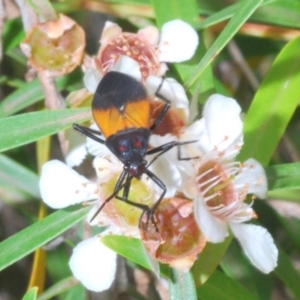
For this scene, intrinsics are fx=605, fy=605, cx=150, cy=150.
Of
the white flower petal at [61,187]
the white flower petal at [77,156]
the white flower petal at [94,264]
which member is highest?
the white flower petal at [61,187]

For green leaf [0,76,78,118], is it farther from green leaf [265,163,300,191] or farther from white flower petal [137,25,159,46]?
green leaf [265,163,300,191]

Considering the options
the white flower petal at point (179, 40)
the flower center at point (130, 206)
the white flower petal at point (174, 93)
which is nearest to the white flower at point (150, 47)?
the white flower petal at point (179, 40)

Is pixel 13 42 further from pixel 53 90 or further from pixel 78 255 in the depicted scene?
pixel 78 255

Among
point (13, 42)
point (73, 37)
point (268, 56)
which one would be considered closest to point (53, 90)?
point (73, 37)

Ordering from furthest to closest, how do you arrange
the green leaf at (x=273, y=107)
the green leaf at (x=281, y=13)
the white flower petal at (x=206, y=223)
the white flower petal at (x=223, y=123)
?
the green leaf at (x=281, y=13) → the green leaf at (x=273, y=107) → the white flower petal at (x=223, y=123) → the white flower petal at (x=206, y=223)

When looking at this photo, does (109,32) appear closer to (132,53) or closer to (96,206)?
(132,53)

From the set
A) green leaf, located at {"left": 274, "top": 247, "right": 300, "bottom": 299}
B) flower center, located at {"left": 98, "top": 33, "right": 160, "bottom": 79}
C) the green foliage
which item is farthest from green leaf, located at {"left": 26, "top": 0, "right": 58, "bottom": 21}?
green leaf, located at {"left": 274, "top": 247, "right": 300, "bottom": 299}

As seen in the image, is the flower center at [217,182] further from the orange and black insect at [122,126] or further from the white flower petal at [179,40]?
the white flower petal at [179,40]
